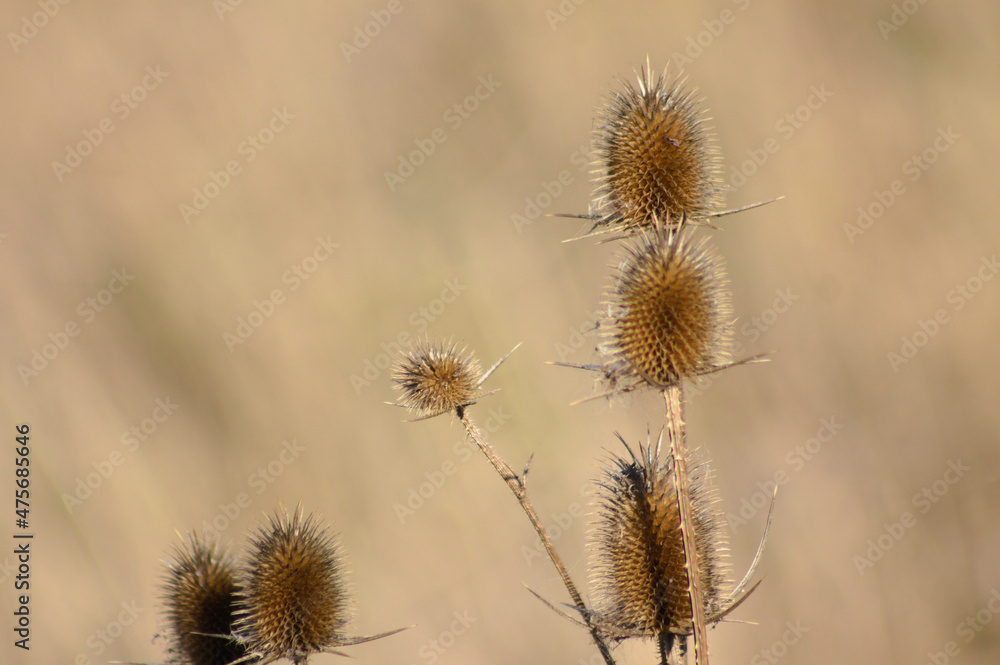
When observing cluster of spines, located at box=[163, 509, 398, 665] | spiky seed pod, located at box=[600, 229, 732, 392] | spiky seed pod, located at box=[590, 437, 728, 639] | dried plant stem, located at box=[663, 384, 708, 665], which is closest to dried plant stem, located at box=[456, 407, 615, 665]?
spiky seed pod, located at box=[590, 437, 728, 639]

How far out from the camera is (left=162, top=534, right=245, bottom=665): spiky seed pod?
12.6ft

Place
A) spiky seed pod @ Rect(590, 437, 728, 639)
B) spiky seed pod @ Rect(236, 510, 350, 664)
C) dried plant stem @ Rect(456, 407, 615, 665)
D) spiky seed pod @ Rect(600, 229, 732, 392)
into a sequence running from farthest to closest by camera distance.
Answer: spiky seed pod @ Rect(236, 510, 350, 664), spiky seed pod @ Rect(590, 437, 728, 639), dried plant stem @ Rect(456, 407, 615, 665), spiky seed pod @ Rect(600, 229, 732, 392)

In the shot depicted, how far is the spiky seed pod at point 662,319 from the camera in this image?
8.18 ft

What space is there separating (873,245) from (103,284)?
1183 centimetres

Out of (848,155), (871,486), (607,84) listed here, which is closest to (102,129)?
(607,84)

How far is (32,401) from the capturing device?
34.1ft

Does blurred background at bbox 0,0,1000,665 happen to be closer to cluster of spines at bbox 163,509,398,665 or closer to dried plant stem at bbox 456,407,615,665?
cluster of spines at bbox 163,509,398,665

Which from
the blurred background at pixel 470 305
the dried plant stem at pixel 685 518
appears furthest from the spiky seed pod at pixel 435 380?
the blurred background at pixel 470 305

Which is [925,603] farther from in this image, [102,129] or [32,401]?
[102,129]

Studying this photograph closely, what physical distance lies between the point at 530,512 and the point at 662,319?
85cm

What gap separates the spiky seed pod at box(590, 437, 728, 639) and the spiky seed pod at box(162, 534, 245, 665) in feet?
6.19

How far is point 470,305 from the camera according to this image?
1248 centimetres

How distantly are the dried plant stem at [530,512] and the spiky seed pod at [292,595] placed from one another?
1.03 m

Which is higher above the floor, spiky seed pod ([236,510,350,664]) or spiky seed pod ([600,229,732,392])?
spiky seed pod ([600,229,732,392])
